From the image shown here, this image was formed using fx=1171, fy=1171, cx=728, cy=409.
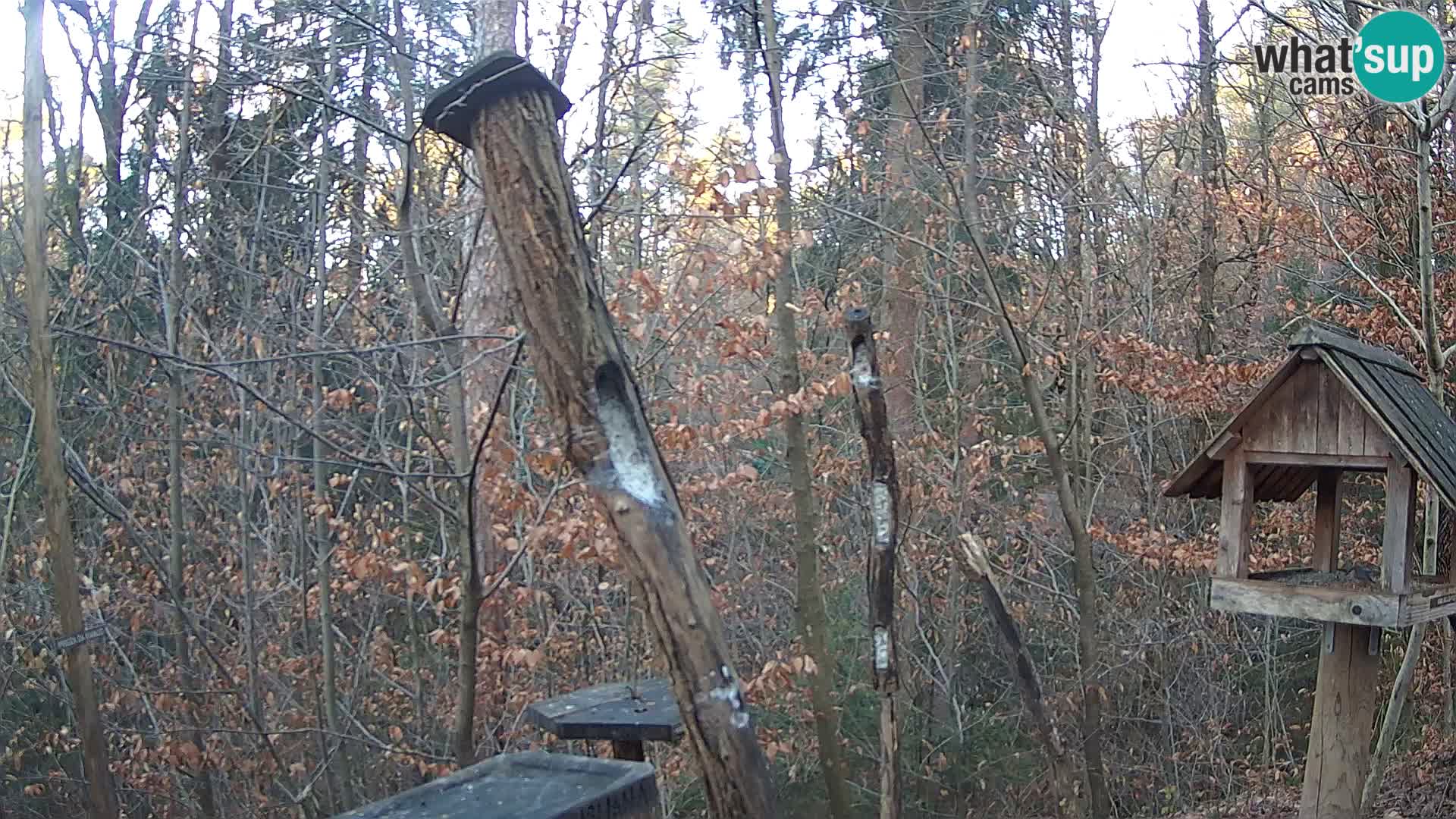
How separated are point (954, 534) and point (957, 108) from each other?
3.49 meters

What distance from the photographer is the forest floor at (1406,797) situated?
24.2 ft

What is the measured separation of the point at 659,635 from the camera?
10.8 feet

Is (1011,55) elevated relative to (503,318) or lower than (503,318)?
elevated

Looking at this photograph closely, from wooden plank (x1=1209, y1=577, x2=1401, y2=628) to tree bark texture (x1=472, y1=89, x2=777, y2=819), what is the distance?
6.93ft

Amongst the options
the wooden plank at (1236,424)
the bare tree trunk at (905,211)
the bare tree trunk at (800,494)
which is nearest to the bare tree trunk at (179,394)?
the bare tree trunk at (800,494)

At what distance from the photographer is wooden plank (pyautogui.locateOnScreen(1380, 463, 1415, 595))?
4.16 metres

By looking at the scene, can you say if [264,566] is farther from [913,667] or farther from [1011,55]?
[1011,55]

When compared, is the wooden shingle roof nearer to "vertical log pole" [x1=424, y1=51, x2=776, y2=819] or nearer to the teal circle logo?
the teal circle logo

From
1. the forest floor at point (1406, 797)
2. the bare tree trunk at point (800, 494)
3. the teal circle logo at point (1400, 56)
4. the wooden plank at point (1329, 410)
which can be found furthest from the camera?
the bare tree trunk at point (800, 494)

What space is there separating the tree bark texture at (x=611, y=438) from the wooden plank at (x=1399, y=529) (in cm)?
243

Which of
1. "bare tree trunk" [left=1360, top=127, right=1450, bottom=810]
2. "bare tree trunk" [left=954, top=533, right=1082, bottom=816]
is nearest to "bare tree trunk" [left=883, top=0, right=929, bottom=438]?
"bare tree trunk" [left=954, top=533, right=1082, bottom=816]

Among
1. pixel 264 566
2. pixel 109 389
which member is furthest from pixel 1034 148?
pixel 109 389

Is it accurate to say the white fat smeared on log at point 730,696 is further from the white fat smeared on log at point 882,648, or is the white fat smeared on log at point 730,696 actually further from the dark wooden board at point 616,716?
the white fat smeared on log at point 882,648

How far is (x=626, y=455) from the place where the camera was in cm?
334
